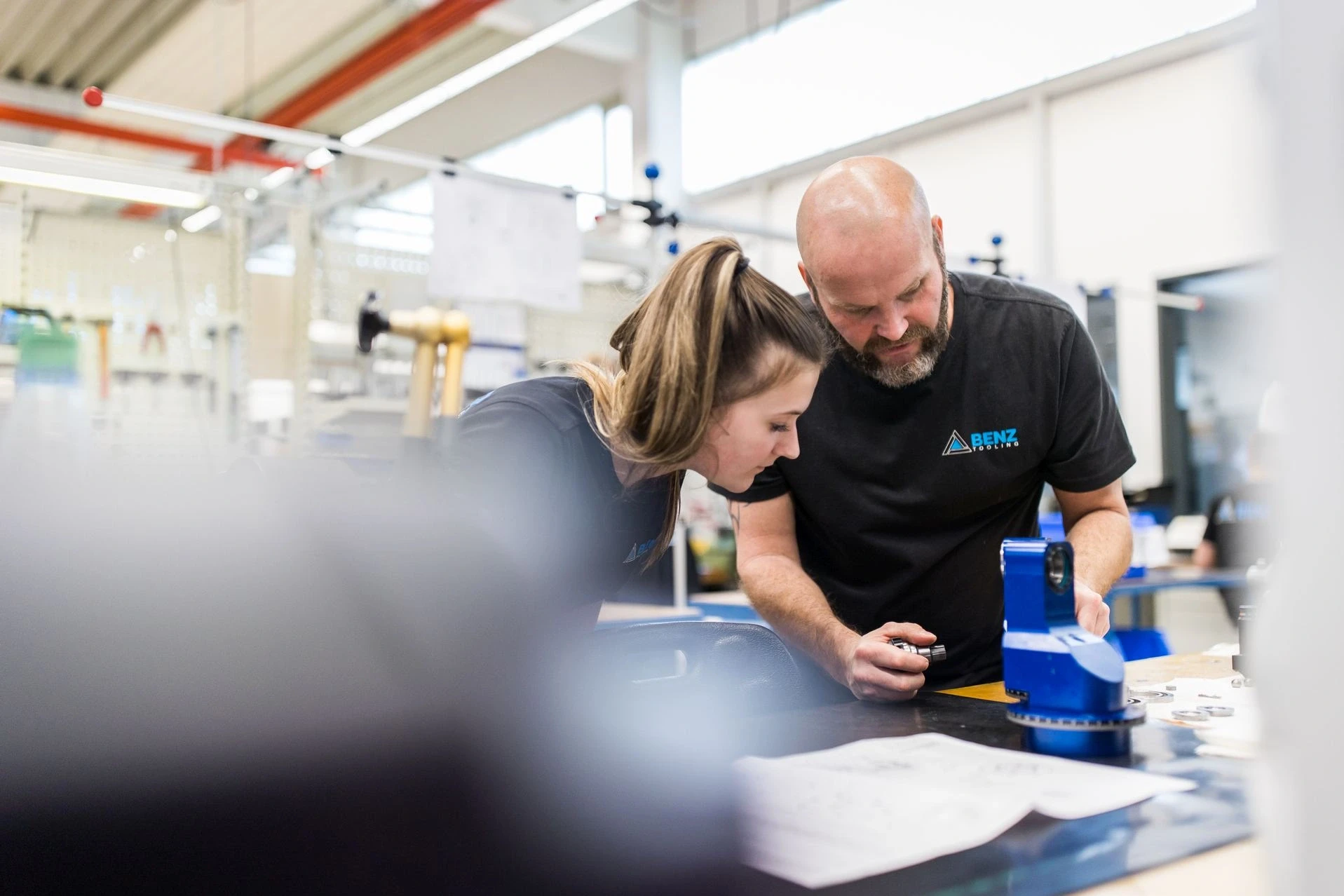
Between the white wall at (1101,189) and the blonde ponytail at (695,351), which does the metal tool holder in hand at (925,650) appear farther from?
the white wall at (1101,189)

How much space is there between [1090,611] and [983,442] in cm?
47

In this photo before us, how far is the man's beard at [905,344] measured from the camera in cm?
154

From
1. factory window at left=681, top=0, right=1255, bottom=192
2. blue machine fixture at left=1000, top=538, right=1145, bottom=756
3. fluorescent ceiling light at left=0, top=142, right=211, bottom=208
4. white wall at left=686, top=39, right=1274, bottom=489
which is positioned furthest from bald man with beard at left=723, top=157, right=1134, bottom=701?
factory window at left=681, top=0, right=1255, bottom=192

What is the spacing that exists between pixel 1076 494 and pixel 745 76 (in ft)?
16.4

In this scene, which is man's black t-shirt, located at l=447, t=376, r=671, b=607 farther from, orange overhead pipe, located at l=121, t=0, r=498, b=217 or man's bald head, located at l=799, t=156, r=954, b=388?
orange overhead pipe, located at l=121, t=0, r=498, b=217

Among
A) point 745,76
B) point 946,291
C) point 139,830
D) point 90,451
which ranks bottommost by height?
point 139,830

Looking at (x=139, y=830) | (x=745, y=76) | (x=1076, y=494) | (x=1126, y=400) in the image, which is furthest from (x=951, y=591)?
(x=745, y=76)

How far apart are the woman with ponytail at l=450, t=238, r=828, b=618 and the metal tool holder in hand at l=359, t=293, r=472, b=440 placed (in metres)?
0.37

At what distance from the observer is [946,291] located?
5.22 feet

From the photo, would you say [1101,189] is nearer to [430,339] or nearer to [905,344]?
[905,344]

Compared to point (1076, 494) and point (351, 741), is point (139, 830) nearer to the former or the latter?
point (351, 741)

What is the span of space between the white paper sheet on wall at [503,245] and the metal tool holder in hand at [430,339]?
196 cm

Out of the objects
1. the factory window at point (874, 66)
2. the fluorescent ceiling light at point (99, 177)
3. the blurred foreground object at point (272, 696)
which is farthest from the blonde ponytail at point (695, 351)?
the factory window at point (874, 66)

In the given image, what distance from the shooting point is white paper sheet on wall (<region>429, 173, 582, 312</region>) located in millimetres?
2658
